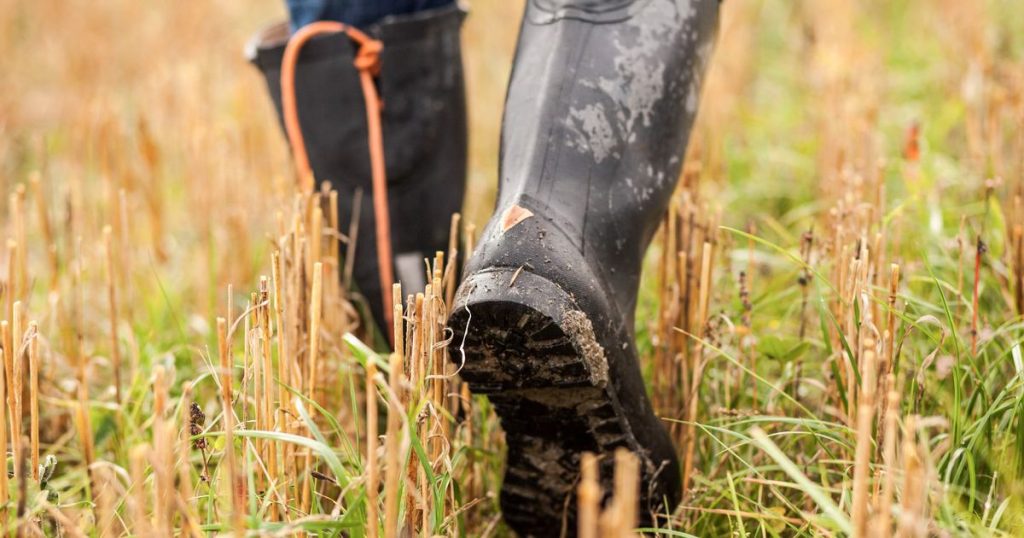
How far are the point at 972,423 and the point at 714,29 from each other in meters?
0.56

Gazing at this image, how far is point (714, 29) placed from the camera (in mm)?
1238

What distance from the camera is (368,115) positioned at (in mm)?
1449

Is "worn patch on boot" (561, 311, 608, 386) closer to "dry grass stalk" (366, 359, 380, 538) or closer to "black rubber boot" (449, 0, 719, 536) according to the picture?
"black rubber boot" (449, 0, 719, 536)

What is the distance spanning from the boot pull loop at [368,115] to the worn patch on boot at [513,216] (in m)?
0.49

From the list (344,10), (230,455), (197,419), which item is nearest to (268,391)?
(197,419)

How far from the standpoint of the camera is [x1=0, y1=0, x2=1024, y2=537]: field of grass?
2.96 feet

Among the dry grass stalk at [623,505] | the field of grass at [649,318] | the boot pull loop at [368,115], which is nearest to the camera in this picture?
the dry grass stalk at [623,505]

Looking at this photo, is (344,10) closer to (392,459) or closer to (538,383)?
(538,383)

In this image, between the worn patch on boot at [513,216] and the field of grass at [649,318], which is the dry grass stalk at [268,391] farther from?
the worn patch on boot at [513,216]

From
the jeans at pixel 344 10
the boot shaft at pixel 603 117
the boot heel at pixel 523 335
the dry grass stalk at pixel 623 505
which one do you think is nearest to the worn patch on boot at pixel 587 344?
the boot heel at pixel 523 335

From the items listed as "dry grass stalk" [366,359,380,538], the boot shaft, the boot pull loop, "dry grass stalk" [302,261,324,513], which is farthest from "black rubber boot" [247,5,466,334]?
"dry grass stalk" [366,359,380,538]

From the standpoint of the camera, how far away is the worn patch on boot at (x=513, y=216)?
3.21 feet

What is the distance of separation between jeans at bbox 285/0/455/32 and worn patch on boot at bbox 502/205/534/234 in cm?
62

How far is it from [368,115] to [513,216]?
21.2 inches
